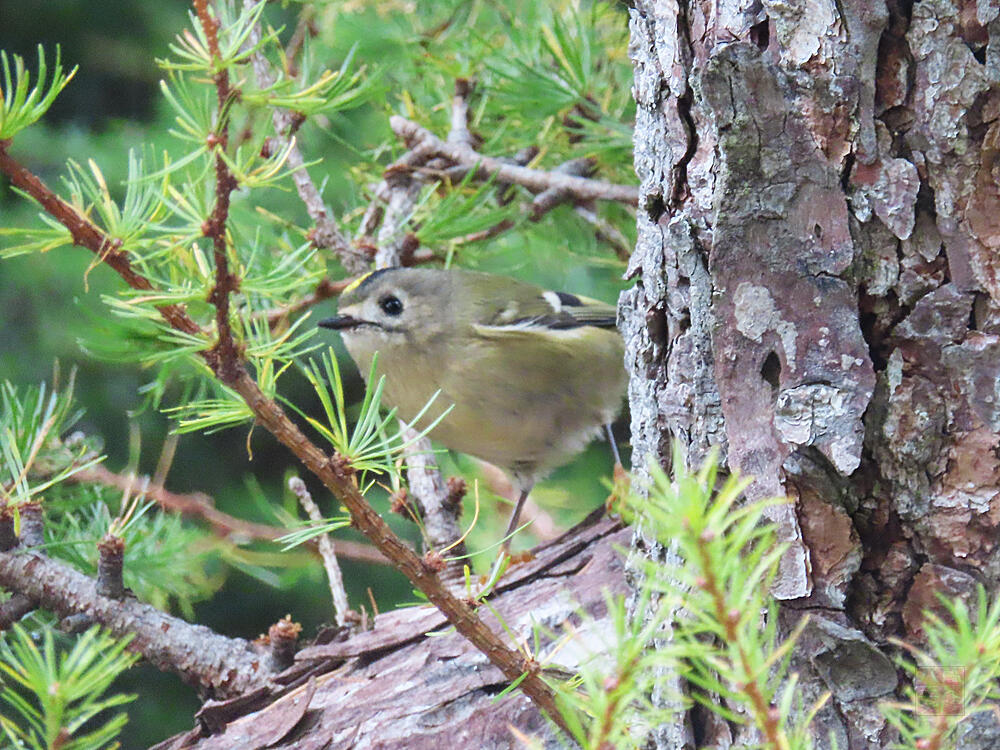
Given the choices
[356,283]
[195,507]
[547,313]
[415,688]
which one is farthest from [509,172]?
[415,688]

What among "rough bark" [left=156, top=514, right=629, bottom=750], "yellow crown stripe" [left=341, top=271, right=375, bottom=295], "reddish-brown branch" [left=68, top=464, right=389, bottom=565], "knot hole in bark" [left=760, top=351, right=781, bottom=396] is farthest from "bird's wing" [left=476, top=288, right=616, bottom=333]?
"knot hole in bark" [left=760, top=351, right=781, bottom=396]

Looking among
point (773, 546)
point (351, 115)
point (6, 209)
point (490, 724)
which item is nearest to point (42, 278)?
point (6, 209)

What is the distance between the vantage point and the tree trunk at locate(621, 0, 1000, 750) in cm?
80

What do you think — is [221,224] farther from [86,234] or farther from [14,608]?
[14,608]

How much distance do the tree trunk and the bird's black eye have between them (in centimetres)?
106

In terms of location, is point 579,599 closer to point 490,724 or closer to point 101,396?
point 490,724

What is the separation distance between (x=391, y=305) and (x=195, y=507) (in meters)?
0.53

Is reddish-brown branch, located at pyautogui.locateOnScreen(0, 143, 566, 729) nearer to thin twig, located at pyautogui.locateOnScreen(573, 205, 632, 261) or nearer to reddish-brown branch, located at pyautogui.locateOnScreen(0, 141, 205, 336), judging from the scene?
reddish-brown branch, located at pyautogui.locateOnScreen(0, 141, 205, 336)

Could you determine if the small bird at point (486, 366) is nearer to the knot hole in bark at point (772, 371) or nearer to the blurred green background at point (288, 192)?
the blurred green background at point (288, 192)

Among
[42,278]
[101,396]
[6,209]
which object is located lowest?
[101,396]

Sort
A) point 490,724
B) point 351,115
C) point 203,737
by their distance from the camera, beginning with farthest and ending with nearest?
point 351,115, point 203,737, point 490,724

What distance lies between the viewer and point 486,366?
189cm

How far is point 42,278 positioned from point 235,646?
1.82 meters

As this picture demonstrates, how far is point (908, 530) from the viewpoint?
85 centimetres
